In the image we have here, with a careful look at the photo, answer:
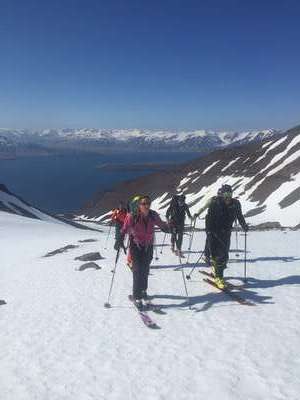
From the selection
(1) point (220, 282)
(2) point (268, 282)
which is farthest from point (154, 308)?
(2) point (268, 282)

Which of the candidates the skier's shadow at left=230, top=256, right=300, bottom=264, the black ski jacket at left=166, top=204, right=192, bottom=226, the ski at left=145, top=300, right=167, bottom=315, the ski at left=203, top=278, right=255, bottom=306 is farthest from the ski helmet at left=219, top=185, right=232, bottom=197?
the black ski jacket at left=166, top=204, right=192, bottom=226

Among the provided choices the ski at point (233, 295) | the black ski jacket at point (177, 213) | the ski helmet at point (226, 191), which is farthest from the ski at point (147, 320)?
the black ski jacket at point (177, 213)

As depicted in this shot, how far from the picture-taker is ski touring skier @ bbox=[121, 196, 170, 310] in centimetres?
1111

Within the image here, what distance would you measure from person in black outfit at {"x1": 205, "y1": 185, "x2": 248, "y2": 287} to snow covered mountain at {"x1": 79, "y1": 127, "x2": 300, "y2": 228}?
1484 centimetres

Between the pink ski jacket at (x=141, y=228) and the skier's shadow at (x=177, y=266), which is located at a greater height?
the pink ski jacket at (x=141, y=228)

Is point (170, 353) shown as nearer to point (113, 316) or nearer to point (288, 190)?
point (113, 316)

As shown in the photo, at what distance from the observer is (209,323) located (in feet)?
32.1

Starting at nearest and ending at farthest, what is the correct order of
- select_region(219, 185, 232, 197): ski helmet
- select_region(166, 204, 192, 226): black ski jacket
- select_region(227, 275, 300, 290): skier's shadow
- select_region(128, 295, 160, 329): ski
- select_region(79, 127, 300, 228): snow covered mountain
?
select_region(128, 295, 160, 329): ski
select_region(219, 185, 232, 197): ski helmet
select_region(227, 275, 300, 290): skier's shadow
select_region(166, 204, 192, 226): black ski jacket
select_region(79, 127, 300, 228): snow covered mountain

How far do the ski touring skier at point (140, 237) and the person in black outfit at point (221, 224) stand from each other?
7.34ft

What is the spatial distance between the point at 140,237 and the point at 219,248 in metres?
2.98

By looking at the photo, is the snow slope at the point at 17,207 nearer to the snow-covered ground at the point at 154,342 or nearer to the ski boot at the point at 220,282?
the snow-covered ground at the point at 154,342

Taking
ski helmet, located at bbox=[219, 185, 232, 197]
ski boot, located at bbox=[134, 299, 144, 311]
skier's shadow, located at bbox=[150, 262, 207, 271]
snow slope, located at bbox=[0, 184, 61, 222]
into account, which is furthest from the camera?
snow slope, located at bbox=[0, 184, 61, 222]

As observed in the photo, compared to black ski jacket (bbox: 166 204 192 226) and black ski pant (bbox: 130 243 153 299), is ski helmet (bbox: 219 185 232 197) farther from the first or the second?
black ski jacket (bbox: 166 204 192 226)

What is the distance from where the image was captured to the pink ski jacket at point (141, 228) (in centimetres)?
1111
